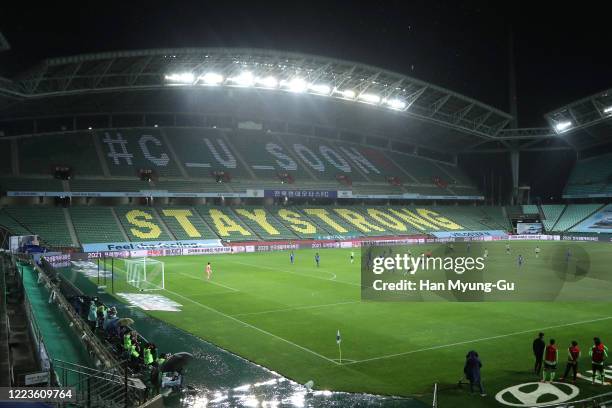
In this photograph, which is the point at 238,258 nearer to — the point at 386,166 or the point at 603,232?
the point at 386,166

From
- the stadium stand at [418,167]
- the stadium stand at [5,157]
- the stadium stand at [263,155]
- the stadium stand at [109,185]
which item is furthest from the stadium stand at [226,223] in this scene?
the stadium stand at [418,167]

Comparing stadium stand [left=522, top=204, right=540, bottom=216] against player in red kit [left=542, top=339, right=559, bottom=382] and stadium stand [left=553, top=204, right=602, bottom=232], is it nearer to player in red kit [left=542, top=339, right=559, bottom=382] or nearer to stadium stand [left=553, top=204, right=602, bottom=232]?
stadium stand [left=553, top=204, right=602, bottom=232]

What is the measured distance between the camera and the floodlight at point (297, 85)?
5994 centimetres

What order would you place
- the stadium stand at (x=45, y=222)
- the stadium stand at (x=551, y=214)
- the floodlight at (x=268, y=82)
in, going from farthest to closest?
the stadium stand at (x=551, y=214)
the floodlight at (x=268, y=82)
the stadium stand at (x=45, y=222)

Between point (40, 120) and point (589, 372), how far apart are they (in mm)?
61764

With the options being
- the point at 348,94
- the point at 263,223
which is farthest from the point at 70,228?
the point at 348,94

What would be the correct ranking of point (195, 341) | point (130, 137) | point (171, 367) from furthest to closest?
point (130, 137) → point (195, 341) → point (171, 367)

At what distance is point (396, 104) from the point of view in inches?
2665

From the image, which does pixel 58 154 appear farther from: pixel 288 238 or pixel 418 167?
pixel 418 167

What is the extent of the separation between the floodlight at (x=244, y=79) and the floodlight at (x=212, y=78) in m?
1.33

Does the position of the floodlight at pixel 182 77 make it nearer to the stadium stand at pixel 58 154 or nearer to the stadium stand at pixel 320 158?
the stadium stand at pixel 58 154

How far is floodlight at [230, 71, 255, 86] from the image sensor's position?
57047 millimetres

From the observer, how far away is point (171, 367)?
14.1m

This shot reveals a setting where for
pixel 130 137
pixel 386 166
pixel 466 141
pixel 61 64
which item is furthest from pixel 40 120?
pixel 466 141
